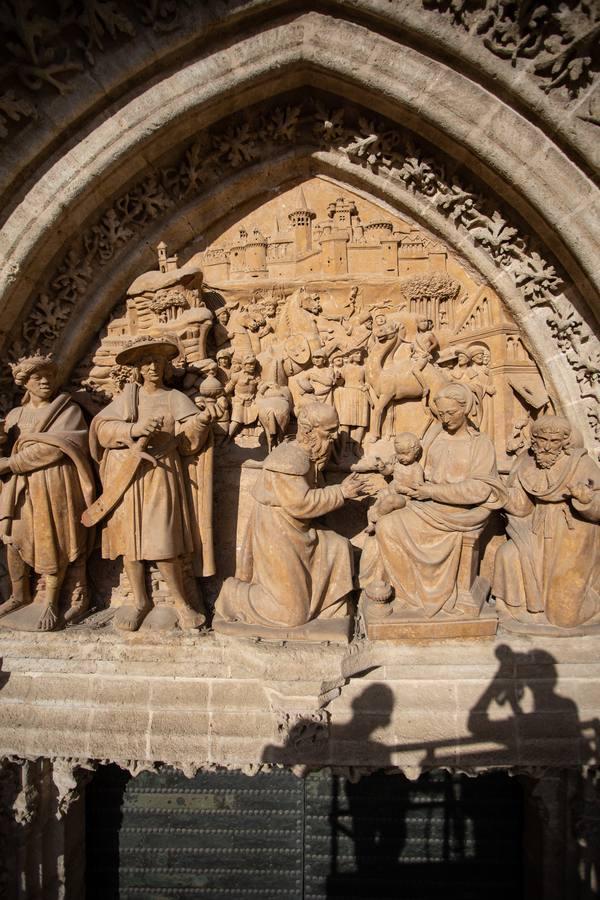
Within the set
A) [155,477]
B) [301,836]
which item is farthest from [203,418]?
[301,836]

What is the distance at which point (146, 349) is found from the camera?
375cm

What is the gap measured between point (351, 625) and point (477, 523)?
1143mm

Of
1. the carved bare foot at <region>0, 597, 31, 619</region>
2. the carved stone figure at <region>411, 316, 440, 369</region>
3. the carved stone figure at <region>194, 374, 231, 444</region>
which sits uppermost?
the carved stone figure at <region>411, 316, 440, 369</region>

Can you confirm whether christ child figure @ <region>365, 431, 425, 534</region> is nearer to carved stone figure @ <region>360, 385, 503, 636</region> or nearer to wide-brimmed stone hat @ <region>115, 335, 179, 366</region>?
carved stone figure @ <region>360, 385, 503, 636</region>

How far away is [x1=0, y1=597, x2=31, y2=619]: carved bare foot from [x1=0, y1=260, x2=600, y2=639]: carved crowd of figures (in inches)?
0.5

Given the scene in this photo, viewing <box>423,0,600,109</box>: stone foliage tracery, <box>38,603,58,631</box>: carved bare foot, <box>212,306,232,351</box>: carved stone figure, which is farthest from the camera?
<box>212,306,232,351</box>: carved stone figure

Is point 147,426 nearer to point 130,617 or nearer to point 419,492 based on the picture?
point 130,617

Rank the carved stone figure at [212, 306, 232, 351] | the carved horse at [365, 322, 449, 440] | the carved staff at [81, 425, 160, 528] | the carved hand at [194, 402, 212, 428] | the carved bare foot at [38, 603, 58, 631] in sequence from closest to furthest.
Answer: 1. the carved staff at [81, 425, 160, 528]
2. the carved hand at [194, 402, 212, 428]
3. the carved bare foot at [38, 603, 58, 631]
4. the carved horse at [365, 322, 449, 440]
5. the carved stone figure at [212, 306, 232, 351]

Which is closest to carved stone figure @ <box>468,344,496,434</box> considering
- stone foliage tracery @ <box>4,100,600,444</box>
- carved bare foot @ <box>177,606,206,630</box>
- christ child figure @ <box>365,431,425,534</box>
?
stone foliage tracery @ <box>4,100,600,444</box>

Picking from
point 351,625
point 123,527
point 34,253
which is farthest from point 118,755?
point 34,253

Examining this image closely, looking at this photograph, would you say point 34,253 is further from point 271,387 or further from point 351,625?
point 351,625

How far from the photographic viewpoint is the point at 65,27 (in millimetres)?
3666

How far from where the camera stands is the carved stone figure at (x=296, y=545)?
11.7ft

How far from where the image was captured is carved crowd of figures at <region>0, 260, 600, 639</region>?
3617 mm
